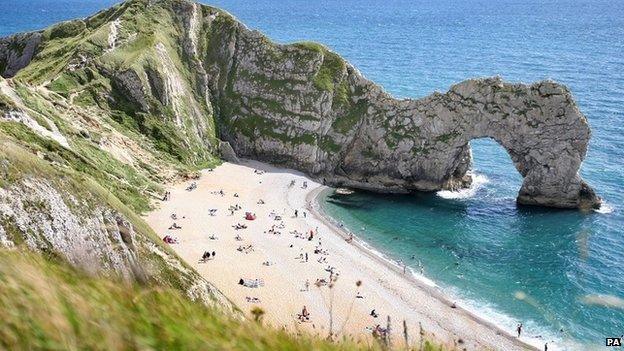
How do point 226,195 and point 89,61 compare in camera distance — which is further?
point 89,61

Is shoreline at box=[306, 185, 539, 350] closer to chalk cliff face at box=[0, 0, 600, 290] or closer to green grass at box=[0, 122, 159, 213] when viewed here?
chalk cliff face at box=[0, 0, 600, 290]

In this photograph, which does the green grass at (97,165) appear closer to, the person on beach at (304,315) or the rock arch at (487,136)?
the person on beach at (304,315)

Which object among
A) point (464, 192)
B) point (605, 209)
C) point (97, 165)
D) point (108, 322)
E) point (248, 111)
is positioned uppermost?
point (248, 111)

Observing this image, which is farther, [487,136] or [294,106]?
[294,106]

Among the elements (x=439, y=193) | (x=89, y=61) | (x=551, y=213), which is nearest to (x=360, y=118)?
(x=439, y=193)

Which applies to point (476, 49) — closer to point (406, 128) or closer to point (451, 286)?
point (406, 128)

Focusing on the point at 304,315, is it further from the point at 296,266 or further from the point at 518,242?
the point at 518,242

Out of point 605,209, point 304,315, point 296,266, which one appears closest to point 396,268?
point 296,266
